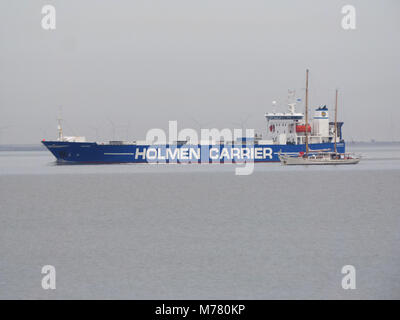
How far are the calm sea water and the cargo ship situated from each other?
29135mm

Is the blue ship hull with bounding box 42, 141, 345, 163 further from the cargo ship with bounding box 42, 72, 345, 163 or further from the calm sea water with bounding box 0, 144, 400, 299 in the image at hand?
the calm sea water with bounding box 0, 144, 400, 299

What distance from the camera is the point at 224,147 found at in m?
73.9

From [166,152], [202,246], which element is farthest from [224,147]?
[202,246]

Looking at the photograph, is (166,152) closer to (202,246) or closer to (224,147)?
(224,147)

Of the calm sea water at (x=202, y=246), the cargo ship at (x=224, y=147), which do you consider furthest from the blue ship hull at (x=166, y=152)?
the calm sea water at (x=202, y=246)

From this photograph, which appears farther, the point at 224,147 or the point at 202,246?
the point at 224,147

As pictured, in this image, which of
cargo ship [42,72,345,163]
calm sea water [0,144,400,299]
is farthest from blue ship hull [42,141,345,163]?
calm sea water [0,144,400,299]

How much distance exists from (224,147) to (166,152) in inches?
319

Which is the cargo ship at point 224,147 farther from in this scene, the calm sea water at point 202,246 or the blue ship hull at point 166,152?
the calm sea water at point 202,246

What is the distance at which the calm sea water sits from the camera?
15380 millimetres

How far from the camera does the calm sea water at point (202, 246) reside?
1538 centimetres

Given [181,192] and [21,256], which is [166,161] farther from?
[21,256]
